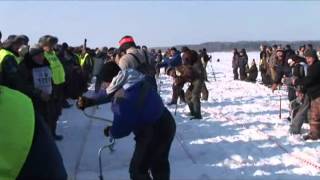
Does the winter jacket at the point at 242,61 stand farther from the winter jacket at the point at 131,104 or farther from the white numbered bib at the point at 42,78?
the winter jacket at the point at 131,104

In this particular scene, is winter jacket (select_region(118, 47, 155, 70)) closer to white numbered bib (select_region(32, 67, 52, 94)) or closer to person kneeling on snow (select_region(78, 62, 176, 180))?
person kneeling on snow (select_region(78, 62, 176, 180))

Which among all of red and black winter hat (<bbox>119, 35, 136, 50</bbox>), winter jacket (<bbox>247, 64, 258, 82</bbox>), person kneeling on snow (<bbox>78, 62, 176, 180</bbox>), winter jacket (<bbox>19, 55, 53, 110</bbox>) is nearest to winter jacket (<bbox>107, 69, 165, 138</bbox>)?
person kneeling on snow (<bbox>78, 62, 176, 180</bbox>)

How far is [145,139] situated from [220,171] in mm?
2407

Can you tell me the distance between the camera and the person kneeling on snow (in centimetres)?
494

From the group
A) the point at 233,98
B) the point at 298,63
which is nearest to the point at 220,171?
the point at 298,63

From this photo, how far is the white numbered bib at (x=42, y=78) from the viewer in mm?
7619

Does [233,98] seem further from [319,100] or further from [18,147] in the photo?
[18,147]

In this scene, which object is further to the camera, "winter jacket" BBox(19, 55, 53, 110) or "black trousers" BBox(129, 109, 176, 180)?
"winter jacket" BBox(19, 55, 53, 110)

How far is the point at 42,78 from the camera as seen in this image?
25.3ft

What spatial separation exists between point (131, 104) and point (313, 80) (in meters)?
5.21

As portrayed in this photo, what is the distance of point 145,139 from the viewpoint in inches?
200

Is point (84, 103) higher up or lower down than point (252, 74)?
higher up

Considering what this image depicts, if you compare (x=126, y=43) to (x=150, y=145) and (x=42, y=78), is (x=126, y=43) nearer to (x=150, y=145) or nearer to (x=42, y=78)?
(x=150, y=145)

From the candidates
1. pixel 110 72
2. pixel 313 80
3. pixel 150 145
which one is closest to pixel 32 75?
pixel 110 72
